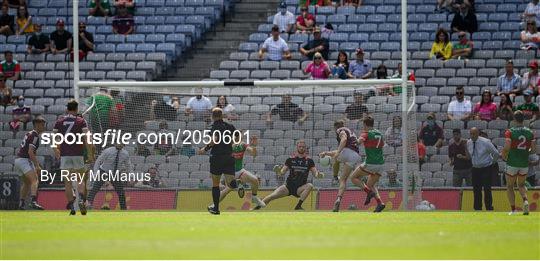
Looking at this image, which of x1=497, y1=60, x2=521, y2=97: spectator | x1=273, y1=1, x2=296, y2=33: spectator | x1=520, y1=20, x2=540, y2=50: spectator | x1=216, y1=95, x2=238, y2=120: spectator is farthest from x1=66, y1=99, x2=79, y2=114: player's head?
x1=520, y1=20, x2=540, y2=50: spectator

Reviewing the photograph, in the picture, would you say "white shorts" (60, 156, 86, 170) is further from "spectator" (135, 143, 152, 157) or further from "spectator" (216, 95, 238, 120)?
"spectator" (216, 95, 238, 120)

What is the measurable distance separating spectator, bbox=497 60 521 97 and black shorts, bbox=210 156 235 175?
27.5 feet

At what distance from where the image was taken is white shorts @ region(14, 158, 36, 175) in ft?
98.1

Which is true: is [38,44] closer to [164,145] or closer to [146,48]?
[146,48]

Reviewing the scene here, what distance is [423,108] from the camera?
3191cm

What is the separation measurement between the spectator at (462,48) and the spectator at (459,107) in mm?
2500

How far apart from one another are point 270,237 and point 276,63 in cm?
1642

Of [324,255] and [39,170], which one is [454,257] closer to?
[324,255]

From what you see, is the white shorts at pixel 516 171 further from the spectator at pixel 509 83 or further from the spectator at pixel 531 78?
the spectator at pixel 531 78

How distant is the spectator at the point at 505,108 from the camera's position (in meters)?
30.1

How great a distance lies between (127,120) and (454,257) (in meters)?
15.5

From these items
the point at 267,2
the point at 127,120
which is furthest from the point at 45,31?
the point at 127,120

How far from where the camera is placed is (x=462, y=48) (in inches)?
1339

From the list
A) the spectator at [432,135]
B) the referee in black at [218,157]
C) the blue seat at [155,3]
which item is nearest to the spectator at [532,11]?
the spectator at [432,135]
